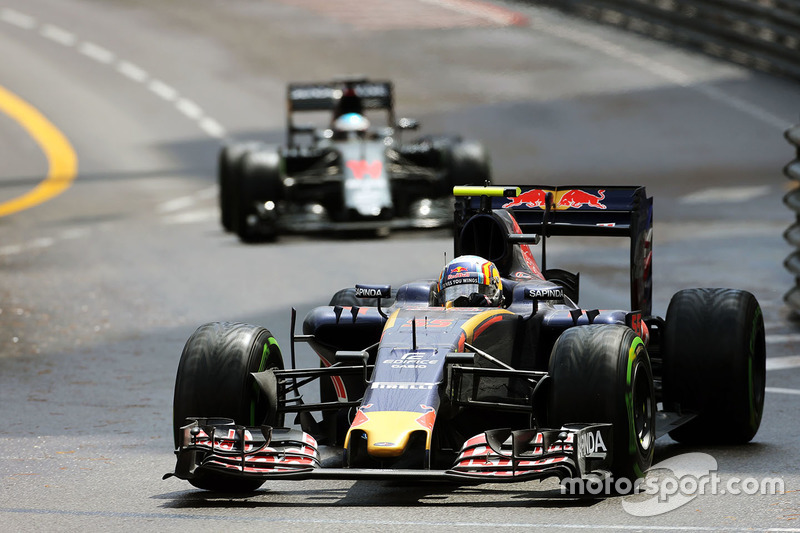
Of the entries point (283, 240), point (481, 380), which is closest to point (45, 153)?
point (283, 240)

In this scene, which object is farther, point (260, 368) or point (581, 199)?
point (581, 199)

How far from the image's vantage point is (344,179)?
21.4 m

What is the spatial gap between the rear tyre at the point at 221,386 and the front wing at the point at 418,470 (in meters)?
0.29

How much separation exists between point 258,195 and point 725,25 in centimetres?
1839

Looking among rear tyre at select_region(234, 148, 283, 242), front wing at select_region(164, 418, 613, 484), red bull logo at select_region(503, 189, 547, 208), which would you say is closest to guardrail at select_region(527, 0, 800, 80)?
rear tyre at select_region(234, 148, 283, 242)

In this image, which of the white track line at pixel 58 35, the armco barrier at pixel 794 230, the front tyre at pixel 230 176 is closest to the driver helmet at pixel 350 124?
the front tyre at pixel 230 176

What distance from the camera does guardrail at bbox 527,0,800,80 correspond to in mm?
34188

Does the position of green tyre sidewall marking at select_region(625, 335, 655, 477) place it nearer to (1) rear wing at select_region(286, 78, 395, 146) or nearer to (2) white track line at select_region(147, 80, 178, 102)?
(1) rear wing at select_region(286, 78, 395, 146)

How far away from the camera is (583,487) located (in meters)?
8.20

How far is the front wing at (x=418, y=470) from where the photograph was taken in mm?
7867

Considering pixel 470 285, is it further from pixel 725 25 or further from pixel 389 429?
pixel 725 25

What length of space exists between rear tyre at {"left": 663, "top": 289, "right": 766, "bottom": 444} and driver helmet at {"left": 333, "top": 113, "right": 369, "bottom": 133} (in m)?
12.8

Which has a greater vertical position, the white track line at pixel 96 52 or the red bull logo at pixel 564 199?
the white track line at pixel 96 52

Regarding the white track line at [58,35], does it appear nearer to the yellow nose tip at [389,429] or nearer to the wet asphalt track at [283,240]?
the wet asphalt track at [283,240]
